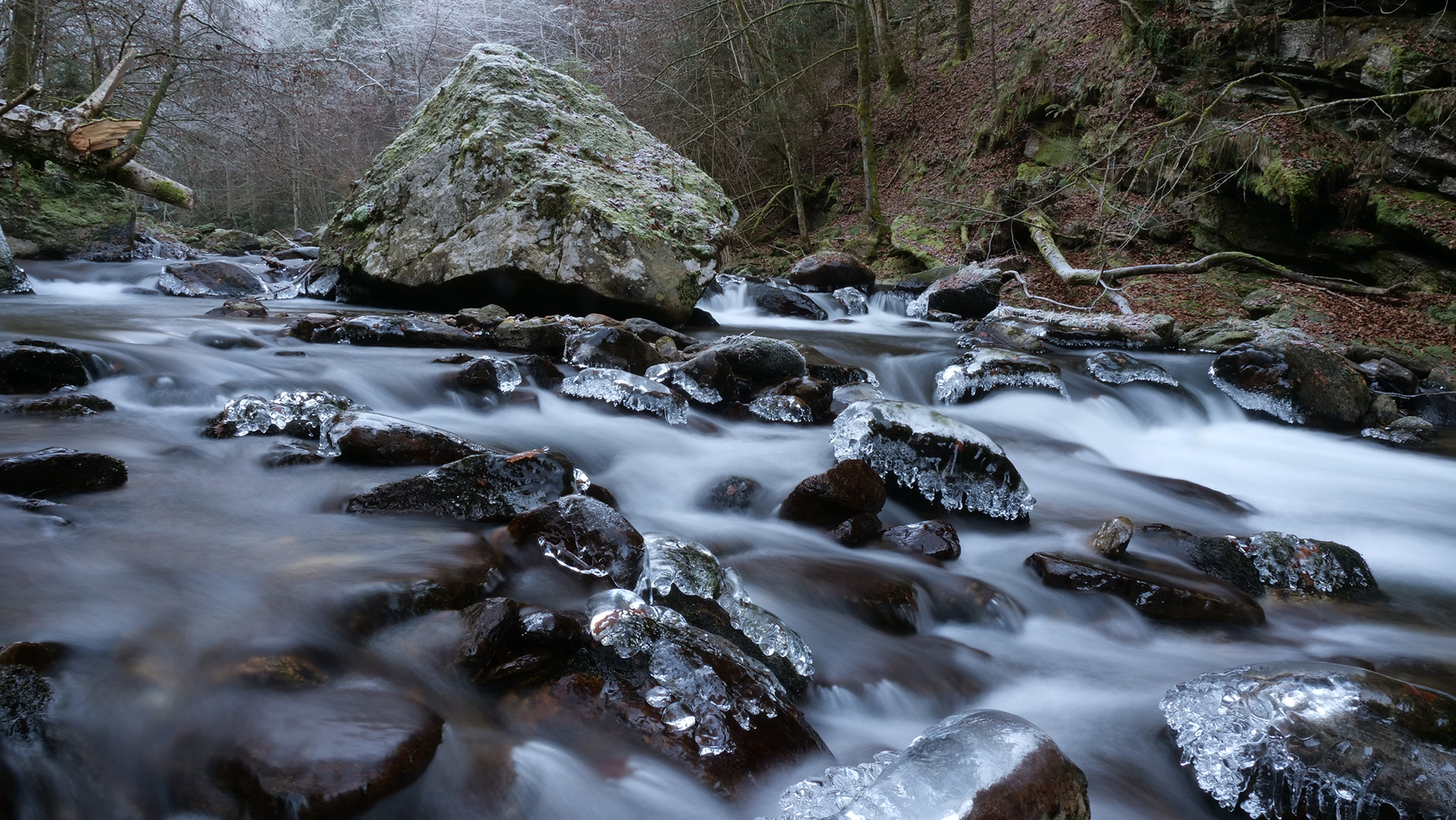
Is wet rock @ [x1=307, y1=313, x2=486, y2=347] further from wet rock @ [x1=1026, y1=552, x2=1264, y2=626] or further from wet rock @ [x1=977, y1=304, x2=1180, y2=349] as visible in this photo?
wet rock @ [x1=977, y1=304, x2=1180, y2=349]

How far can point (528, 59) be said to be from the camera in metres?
8.86

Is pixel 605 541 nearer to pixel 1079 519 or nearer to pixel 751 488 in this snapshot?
pixel 751 488

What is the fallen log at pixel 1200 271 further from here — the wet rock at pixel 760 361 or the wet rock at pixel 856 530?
the wet rock at pixel 856 530

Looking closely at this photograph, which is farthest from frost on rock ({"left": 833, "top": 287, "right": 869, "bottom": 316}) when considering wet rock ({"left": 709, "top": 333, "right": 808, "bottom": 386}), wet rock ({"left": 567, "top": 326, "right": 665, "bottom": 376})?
wet rock ({"left": 567, "top": 326, "right": 665, "bottom": 376})

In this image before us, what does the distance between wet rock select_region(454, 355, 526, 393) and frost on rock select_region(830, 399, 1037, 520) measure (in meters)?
2.36

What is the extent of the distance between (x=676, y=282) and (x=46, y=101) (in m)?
9.75

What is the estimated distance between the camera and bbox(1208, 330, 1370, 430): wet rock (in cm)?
617

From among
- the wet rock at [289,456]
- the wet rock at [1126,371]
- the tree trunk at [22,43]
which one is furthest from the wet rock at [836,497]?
the tree trunk at [22,43]

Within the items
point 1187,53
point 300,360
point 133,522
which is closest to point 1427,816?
point 133,522

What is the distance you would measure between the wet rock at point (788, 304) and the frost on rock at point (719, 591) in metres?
7.69

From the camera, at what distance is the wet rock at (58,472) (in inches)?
96.2

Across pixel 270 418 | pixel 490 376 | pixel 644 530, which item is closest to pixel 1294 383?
pixel 644 530

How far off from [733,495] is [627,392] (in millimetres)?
1357

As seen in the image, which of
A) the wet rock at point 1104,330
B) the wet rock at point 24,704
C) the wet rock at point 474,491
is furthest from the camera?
the wet rock at point 1104,330
